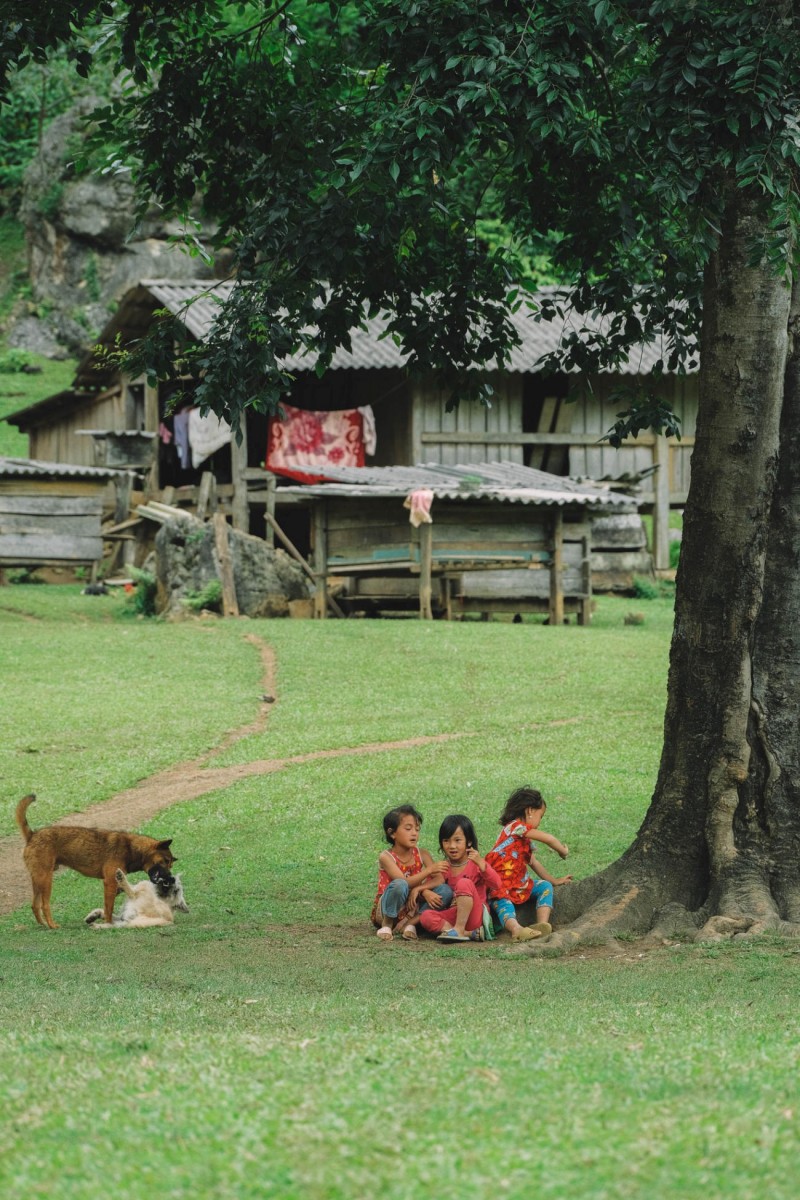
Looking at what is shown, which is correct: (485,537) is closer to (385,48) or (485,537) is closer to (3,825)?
(3,825)

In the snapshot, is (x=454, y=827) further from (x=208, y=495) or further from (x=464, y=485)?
(x=208, y=495)

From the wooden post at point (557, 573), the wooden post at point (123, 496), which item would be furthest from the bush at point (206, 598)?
the wooden post at point (123, 496)

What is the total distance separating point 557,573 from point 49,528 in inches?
410

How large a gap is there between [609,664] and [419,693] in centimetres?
356

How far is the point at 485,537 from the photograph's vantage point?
2703cm

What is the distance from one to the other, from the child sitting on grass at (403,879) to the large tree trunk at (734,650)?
0.89 meters

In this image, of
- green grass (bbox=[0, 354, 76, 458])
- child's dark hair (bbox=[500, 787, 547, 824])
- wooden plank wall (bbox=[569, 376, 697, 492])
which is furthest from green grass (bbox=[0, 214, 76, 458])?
child's dark hair (bbox=[500, 787, 547, 824])

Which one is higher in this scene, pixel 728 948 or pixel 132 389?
pixel 132 389

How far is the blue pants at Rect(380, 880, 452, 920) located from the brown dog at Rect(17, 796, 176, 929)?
1470 millimetres

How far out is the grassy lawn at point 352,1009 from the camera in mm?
3895

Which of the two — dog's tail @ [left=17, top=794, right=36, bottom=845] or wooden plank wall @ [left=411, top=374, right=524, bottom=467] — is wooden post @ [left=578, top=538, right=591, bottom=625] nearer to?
wooden plank wall @ [left=411, top=374, right=524, bottom=467]

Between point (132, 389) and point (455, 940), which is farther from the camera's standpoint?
point (132, 389)

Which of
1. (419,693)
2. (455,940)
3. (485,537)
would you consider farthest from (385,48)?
(485,537)

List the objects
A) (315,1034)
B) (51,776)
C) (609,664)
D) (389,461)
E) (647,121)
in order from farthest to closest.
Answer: (389,461), (609,664), (51,776), (647,121), (315,1034)
